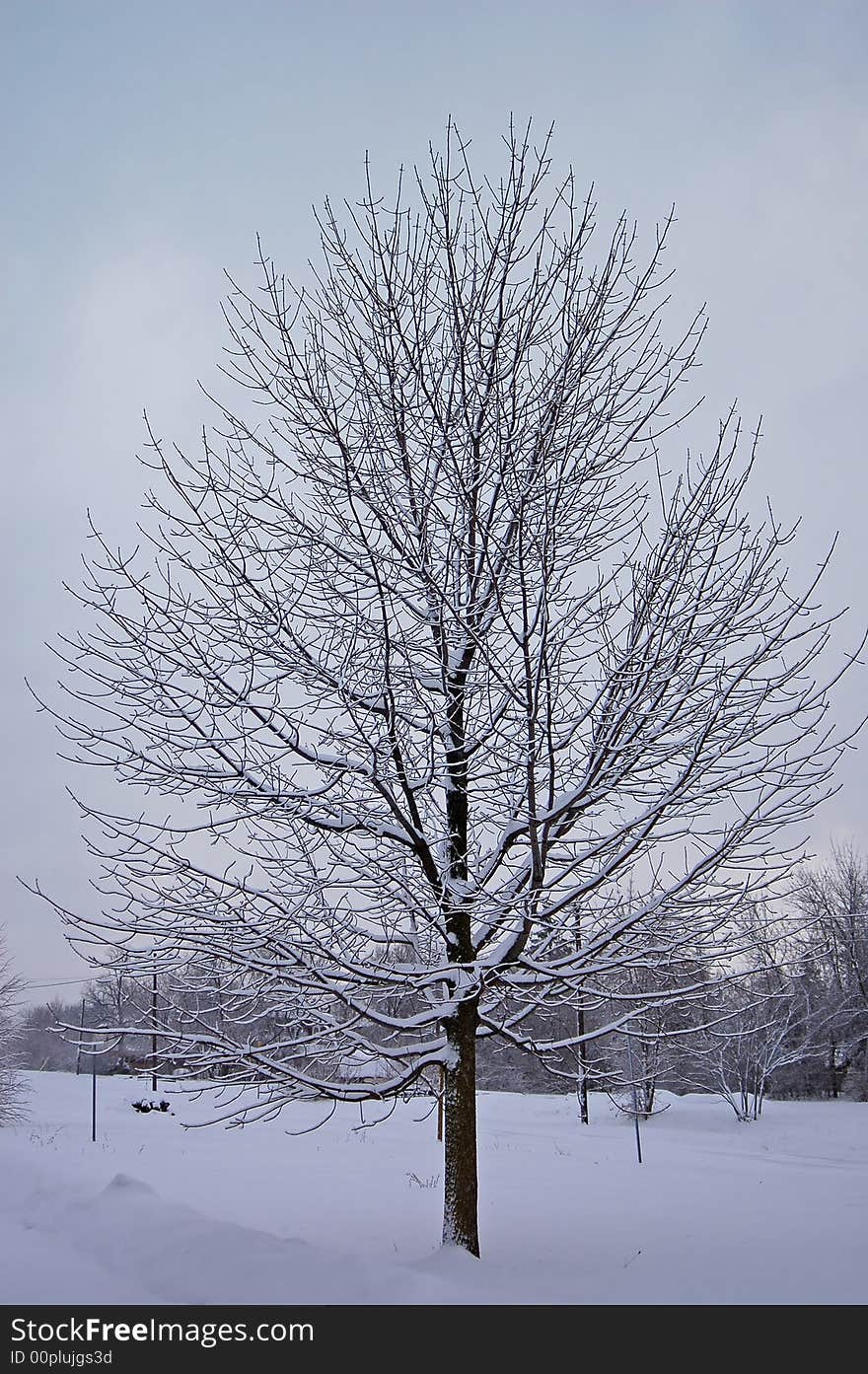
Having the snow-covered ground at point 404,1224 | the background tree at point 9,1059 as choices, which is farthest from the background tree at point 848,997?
the background tree at point 9,1059

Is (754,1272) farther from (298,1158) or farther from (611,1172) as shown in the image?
(298,1158)

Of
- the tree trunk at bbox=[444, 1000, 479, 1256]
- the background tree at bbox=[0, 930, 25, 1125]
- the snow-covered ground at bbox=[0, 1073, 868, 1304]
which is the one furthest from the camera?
the background tree at bbox=[0, 930, 25, 1125]

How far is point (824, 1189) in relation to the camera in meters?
12.9

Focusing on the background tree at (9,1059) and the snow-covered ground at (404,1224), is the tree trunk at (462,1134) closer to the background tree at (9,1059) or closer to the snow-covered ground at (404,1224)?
the snow-covered ground at (404,1224)

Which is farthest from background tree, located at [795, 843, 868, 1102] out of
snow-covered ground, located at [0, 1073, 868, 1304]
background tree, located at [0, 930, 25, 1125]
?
background tree, located at [0, 930, 25, 1125]

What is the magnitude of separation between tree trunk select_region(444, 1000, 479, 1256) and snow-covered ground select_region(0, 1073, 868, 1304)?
0.19 metres

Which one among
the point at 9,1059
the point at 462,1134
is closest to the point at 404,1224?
the point at 462,1134

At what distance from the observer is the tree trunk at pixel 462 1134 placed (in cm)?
523

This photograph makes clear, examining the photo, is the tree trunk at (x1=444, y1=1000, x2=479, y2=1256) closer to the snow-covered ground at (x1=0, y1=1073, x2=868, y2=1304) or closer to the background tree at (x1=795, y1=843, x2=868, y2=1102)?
the snow-covered ground at (x1=0, y1=1073, x2=868, y2=1304)

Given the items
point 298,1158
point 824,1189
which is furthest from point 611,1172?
point 298,1158

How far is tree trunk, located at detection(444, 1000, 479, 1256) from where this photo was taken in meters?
5.23

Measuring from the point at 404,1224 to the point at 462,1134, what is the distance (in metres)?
3.49

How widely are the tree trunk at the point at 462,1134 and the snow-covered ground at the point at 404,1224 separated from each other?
0.19m

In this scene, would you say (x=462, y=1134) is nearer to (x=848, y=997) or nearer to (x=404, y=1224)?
(x=404, y=1224)
